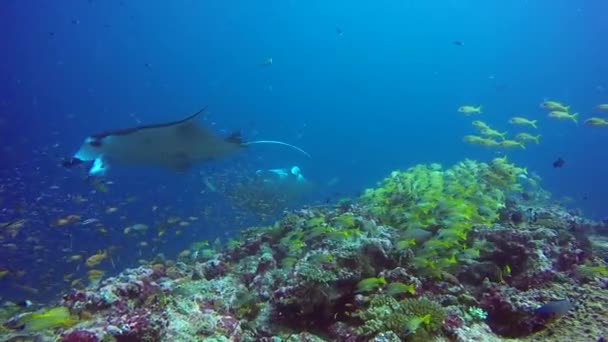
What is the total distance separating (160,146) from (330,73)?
139 m

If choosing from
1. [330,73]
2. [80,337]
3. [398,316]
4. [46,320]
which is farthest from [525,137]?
[330,73]

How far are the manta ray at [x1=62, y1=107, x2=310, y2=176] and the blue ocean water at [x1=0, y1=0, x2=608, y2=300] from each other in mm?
55030

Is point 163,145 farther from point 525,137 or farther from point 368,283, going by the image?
point 525,137

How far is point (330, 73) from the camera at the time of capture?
5561 inches

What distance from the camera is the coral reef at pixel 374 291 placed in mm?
4426

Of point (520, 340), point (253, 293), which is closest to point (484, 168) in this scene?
point (520, 340)

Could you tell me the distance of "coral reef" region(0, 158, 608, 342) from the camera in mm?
4426

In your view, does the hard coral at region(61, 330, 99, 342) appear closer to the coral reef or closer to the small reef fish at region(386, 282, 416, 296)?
the coral reef

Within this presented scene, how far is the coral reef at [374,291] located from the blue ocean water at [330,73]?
55.4 m

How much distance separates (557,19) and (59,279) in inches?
4702

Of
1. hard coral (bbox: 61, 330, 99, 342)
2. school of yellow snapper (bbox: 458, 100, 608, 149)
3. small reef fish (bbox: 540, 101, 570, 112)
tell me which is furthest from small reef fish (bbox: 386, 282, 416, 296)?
small reef fish (bbox: 540, 101, 570, 112)

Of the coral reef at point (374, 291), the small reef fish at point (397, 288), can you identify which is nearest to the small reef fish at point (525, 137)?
the coral reef at point (374, 291)

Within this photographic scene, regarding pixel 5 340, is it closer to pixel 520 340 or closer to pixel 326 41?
pixel 520 340

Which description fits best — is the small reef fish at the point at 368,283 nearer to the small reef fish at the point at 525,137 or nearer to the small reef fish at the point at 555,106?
the small reef fish at the point at 525,137
